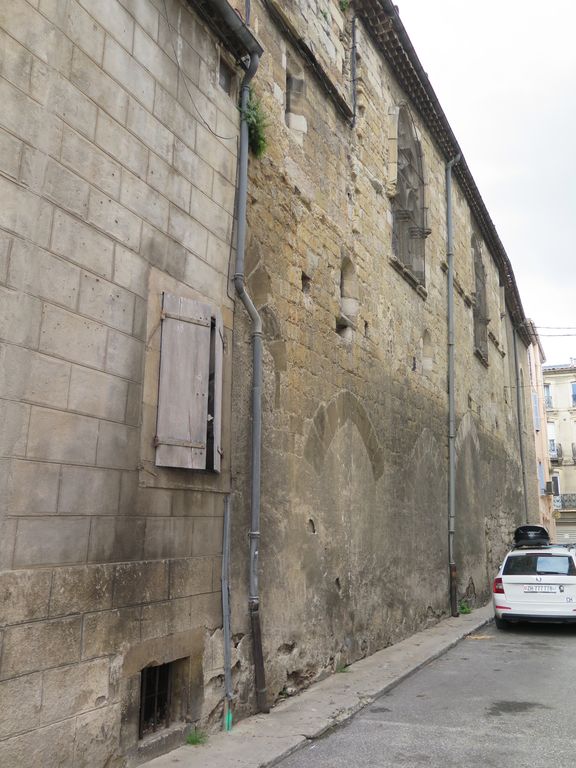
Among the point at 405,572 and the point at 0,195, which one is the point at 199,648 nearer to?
the point at 0,195

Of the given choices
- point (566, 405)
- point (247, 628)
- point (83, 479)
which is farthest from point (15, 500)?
point (566, 405)

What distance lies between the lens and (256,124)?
6660mm

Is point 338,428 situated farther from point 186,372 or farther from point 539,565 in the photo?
point 539,565

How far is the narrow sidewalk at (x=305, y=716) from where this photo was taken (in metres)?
4.68

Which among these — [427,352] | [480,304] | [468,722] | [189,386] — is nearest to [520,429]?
[480,304]

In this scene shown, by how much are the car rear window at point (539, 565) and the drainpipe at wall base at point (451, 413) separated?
1242 millimetres

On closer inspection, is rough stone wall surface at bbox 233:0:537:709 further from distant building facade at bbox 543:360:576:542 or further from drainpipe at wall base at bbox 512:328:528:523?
distant building facade at bbox 543:360:576:542

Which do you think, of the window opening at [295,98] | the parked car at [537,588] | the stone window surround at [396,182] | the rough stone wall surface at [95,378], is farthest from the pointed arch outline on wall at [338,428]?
the parked car at [537,588]

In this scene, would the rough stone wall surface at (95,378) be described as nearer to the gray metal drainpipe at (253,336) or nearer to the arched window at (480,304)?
the gray metal drainpipe at (253,336)

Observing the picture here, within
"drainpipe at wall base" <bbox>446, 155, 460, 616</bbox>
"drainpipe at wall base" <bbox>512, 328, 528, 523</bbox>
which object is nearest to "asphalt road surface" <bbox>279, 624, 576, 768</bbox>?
"drainpipe at wall base" <bbox>446, 155, 460, 616</bbox>

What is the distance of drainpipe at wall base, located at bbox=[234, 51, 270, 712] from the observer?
5.89 meters

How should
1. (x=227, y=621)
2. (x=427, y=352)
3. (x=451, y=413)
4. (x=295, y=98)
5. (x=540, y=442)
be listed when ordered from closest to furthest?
(x=227, y=621)
(x=295, y=98)
(x=427, y=352)
(x=451, y=413)
(x=540, y=442)

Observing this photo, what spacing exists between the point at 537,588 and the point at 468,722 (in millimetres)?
5702

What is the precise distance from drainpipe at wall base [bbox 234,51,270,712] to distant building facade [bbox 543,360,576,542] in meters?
44.2
